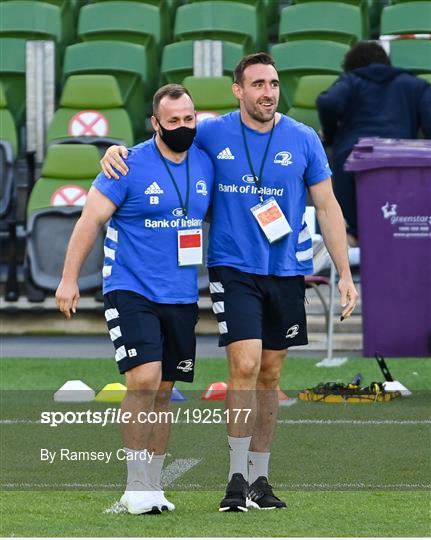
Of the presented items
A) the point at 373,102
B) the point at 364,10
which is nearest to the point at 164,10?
the point at 364,10

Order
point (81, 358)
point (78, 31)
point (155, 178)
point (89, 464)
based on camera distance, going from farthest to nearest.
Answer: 1. point (78, 31)
2. point (81, 358)
3. point (89, 464)
4. point (155, 178)

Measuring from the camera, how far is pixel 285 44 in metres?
13.9

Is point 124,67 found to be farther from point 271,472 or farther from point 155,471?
point 155,471

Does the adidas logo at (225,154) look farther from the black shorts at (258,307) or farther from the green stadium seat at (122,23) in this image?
the green stadium seat at (122,23)

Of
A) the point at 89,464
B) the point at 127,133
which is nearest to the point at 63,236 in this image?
the point at 127,133

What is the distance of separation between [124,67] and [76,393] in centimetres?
545

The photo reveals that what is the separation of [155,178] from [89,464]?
1792mm

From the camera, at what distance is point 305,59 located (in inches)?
548

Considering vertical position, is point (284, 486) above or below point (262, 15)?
below

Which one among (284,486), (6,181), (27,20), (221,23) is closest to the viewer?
(284,486)

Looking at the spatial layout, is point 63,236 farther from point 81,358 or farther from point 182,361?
point 182,361

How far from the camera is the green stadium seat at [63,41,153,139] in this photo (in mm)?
14062

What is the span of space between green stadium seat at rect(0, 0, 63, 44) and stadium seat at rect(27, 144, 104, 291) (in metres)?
1.95

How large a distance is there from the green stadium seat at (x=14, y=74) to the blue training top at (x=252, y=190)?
818 cm
